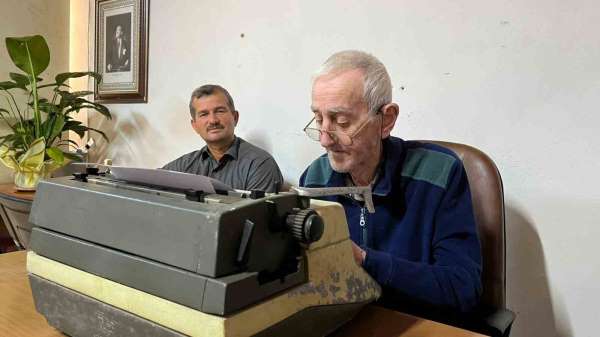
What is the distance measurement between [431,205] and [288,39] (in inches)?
46.8

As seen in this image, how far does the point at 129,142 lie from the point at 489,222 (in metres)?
2.36

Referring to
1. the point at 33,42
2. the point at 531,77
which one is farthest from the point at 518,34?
the point at 33,42

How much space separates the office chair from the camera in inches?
44.2

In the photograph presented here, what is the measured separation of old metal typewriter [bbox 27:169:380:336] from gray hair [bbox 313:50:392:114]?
0.47m

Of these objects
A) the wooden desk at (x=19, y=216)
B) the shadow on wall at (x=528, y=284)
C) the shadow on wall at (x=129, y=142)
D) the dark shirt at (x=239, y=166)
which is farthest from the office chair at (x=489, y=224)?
the shadow on wall at (x=129, y=142)

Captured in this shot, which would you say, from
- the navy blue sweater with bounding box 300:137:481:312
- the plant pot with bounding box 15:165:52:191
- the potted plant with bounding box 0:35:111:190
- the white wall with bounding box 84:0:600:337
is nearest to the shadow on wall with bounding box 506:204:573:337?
the white wall with bounding box 84:0:600:337

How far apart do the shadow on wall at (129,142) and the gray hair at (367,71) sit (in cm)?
177

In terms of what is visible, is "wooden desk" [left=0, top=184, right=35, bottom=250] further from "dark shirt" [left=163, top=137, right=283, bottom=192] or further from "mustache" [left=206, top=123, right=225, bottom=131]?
"mustache" [left=206, top=123, right=225, bottom=131]

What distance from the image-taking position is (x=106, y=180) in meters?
0.76

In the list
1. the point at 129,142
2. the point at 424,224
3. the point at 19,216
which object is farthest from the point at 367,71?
the point at 129,142

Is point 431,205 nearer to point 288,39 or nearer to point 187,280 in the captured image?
point 187,280

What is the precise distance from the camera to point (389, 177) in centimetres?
113

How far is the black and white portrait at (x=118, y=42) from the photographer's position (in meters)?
2.73

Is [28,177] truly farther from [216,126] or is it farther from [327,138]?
[327,138]
